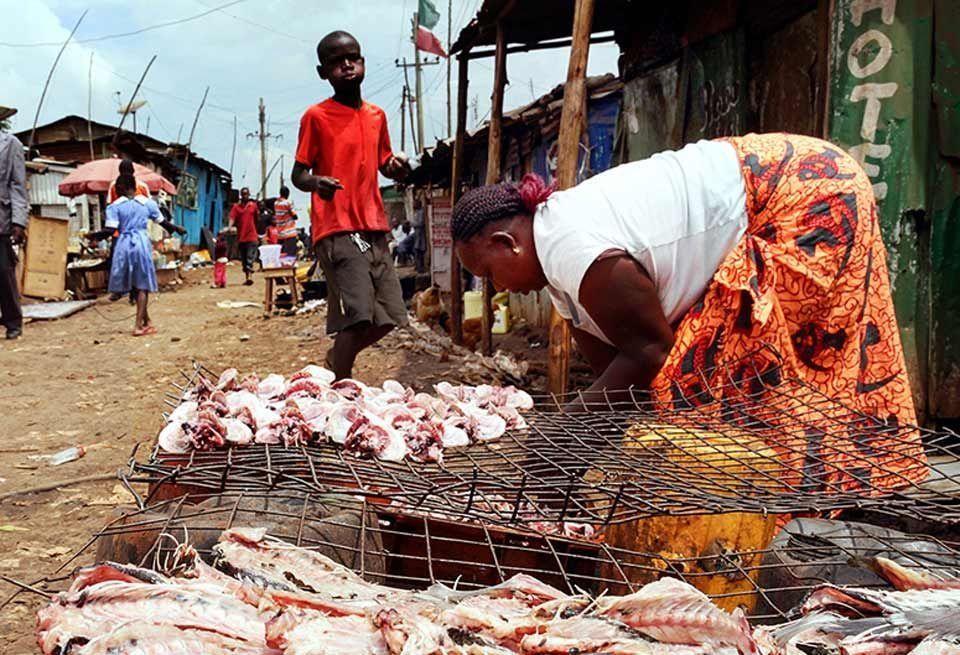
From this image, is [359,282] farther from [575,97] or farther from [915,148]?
[915,148]

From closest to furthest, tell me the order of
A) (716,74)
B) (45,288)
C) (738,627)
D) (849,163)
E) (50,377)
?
(738,627), (849,163), (716,74), (50,377), (45,288)

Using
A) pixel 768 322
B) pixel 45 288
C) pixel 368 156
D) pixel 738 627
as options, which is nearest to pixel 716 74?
pixel 368 156

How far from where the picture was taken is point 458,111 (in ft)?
32.5

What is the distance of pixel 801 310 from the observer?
335 centimetres

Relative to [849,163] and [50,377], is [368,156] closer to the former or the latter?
[849,163]

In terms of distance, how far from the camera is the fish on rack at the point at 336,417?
2.83 meters

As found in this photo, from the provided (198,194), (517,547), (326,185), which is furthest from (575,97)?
(198,194)

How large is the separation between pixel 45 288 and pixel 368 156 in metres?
12.1

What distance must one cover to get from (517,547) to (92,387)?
6402mm

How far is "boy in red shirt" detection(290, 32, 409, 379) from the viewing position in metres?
5.37

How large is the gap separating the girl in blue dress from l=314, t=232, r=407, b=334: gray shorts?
641 cm

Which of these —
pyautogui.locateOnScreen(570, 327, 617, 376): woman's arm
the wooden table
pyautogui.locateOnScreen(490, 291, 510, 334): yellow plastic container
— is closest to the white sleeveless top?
pyautogui.locateOnScreen(570, 327, 617, 376): woman's arm

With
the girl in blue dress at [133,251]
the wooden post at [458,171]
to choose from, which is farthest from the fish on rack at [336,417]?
the girl in blue dress at [133,251]

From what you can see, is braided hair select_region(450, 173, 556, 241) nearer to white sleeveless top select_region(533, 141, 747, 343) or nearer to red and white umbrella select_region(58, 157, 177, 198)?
white sleeveless top select_region(533, 141, 747, 343)
